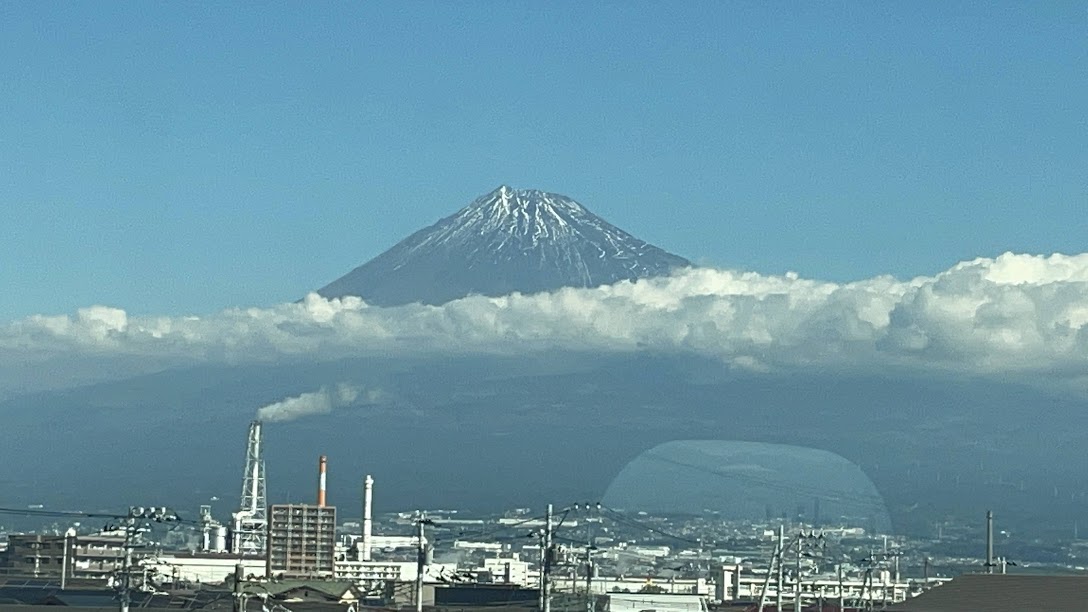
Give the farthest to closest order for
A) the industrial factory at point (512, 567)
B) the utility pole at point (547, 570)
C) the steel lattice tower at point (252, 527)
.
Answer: the steel lattice tower at point (252, 527) < the industrial factory at point (512, 567) < the utility pole at point (547, 570)

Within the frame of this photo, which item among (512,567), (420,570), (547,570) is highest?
(547,570)

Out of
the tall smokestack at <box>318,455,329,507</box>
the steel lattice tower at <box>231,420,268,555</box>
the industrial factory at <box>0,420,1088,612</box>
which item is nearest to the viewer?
the industrial factory at <box>0,420,1088,612</box>

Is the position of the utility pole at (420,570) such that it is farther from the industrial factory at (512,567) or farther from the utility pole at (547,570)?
the utility pole at (547,570)

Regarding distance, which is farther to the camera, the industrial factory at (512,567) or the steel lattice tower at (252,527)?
the steel lattice tower at (252,527)

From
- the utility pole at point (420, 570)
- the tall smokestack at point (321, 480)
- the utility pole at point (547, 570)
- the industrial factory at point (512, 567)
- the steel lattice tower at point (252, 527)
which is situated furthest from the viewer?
the steel lattice tower at point (252, 527)

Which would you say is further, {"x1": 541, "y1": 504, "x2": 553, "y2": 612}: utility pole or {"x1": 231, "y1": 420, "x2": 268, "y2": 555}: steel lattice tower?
{"x1": 231, "y1": 420, "x2": 268, "y2": 555}: steel lattice tower

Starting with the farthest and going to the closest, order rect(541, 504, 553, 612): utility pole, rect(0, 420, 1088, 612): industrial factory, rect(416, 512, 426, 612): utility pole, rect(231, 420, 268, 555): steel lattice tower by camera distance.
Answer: rect(231, 420, 268, 555): steel lattice tower
rect(0, 420, 1088, 612): industrial factory
rect(416, 512, 426, 612): utility pole
rect(541, 504, 553, 612): utility pole

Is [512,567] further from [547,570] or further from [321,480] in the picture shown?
[547,570]

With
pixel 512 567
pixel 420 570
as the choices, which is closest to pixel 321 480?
pixel 512 567

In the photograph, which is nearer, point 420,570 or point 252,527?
point 420,570

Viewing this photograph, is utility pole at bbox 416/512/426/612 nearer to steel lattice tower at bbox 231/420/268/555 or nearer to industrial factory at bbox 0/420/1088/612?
industrial factory at bbox 0/420/1088/612

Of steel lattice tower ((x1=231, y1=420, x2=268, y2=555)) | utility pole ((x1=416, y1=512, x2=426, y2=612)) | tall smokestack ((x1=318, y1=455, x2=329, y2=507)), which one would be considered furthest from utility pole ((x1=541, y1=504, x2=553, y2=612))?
steel lattice tower ((x1=231, y1=420, x2=268, y2=555))

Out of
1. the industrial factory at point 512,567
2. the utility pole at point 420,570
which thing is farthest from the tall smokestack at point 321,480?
the utility pole at point 420,570
